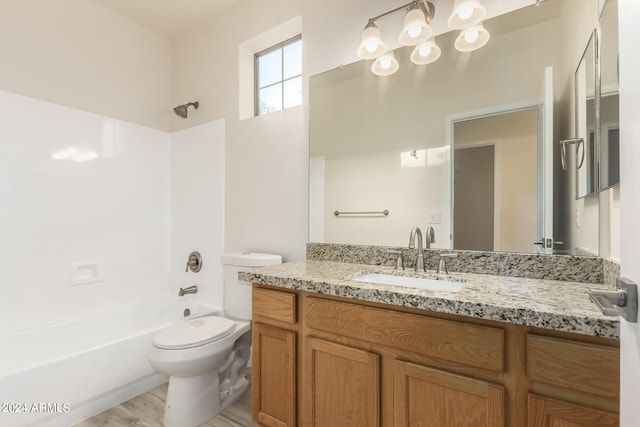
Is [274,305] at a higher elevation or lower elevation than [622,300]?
lower

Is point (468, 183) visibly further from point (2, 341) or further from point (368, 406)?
point (2, 341)

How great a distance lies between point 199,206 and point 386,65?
183cm

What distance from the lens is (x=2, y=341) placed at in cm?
184

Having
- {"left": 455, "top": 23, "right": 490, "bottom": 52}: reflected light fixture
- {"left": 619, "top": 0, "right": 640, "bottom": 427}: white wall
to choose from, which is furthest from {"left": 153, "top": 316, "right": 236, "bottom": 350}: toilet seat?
{"left": 455, "top": 23, "right": 490, "bottom": 52}: reflected light fixture

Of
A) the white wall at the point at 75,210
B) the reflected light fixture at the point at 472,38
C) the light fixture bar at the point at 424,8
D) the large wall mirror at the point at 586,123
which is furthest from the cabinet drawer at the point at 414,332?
the white wall at the point at 75,210

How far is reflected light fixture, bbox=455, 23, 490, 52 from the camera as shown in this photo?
1.41m

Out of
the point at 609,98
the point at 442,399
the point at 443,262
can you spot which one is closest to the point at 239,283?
the point at 443,262

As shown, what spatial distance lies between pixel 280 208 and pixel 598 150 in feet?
5.37

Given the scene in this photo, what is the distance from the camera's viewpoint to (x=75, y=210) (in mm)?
2227

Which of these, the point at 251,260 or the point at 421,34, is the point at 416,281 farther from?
the point at 421,34

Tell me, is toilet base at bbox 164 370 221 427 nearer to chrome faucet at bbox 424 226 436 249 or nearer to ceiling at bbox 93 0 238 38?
chrome faucet at bbox 424 226 436 249

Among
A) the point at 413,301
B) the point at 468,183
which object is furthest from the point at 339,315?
the point at 468,183

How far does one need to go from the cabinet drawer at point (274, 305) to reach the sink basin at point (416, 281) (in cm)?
31

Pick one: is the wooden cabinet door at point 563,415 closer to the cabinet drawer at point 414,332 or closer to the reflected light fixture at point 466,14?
the cabinet drawer at point 414,332
